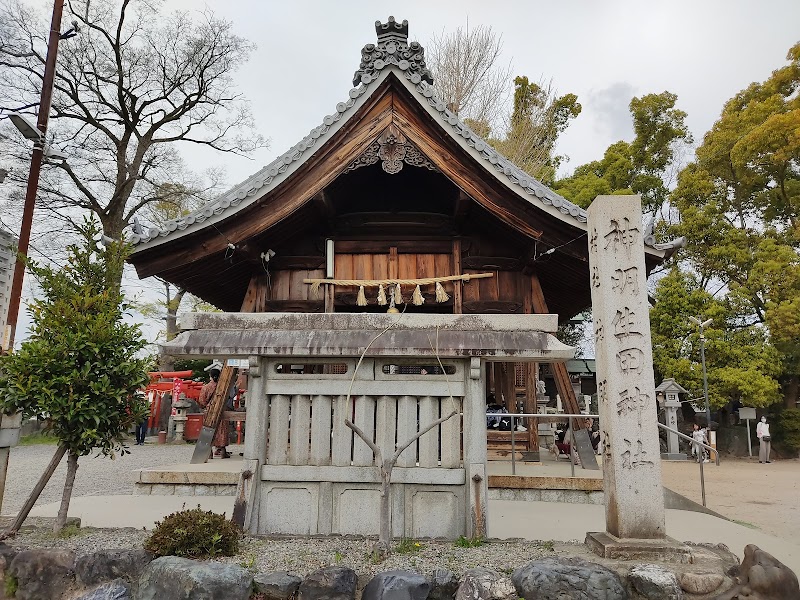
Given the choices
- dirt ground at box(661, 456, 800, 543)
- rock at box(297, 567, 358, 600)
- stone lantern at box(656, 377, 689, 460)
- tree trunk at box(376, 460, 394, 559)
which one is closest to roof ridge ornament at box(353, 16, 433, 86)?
tree trunk at box(376, 460, 394, 559)

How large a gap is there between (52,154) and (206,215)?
7607 mm

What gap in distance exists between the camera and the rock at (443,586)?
12.9ft

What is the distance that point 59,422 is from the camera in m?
5.12

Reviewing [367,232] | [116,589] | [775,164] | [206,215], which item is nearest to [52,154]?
[206,215]

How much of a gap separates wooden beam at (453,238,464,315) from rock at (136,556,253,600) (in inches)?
220

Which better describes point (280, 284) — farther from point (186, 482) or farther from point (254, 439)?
point (254, 439)

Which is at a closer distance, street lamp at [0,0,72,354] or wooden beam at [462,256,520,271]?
wooden beam at [462,256,520,271]

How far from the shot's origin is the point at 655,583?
3.95m

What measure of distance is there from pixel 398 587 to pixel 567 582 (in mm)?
1229

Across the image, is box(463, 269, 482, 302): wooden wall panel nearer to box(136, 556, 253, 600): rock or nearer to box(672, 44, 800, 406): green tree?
box(136, 556, 253, 600): rock

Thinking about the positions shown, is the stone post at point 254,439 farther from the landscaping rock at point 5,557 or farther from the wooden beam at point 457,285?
the wooden beam at point 457,285

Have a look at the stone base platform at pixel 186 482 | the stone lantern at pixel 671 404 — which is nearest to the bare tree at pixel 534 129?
the stone lantern at pixel 671 404

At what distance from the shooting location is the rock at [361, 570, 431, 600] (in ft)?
12.6

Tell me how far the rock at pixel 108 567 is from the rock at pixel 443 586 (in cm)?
230
